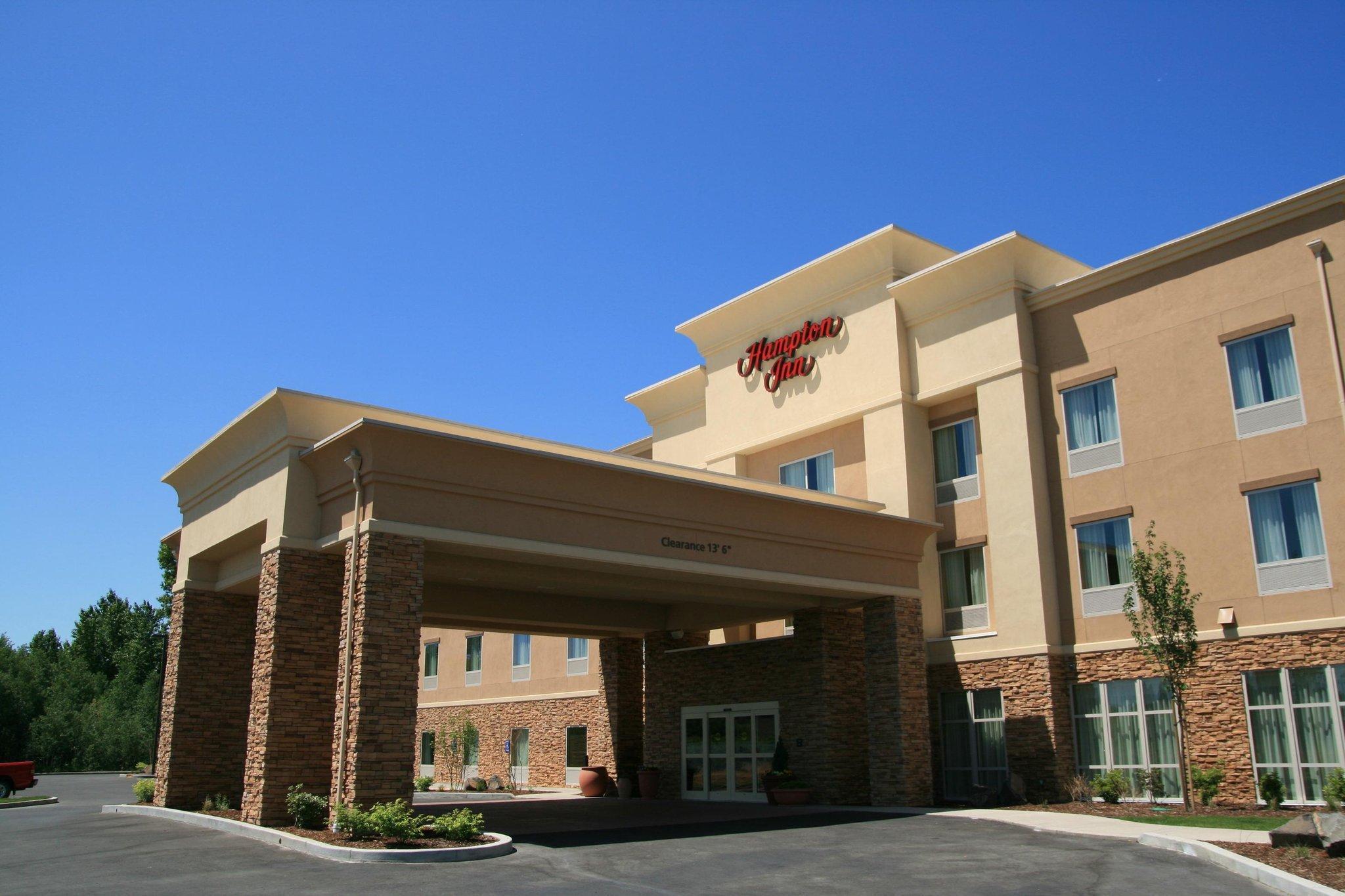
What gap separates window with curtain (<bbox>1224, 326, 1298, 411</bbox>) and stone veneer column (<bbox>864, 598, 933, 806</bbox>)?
26.7 feet

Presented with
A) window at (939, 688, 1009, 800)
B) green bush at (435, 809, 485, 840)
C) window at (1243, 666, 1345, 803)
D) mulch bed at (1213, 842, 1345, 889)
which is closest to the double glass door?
window at (939, 688, 1009, 800)

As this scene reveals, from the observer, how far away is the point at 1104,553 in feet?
77.2

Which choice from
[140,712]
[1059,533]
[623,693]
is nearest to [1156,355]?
[1059,533]

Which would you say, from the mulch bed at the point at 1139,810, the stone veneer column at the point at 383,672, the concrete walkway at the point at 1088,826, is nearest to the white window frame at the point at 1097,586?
the mulch bed at the point at 1139,810

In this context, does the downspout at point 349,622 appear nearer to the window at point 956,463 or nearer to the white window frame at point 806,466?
the white window frame at point 806,466

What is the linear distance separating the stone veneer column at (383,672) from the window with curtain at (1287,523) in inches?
636

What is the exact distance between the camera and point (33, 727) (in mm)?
60062

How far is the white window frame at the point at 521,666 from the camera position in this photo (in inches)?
1535

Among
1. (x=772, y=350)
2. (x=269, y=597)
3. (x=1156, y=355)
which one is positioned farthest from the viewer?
(x=772, y=350)

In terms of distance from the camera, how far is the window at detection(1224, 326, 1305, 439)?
2075 centimetres

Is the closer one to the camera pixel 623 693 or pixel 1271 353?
pixel 1271 353

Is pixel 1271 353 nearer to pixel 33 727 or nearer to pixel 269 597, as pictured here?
pixel 269 597

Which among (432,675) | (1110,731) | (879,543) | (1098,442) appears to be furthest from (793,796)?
(432,675)

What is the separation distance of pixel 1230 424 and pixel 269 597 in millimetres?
18979
